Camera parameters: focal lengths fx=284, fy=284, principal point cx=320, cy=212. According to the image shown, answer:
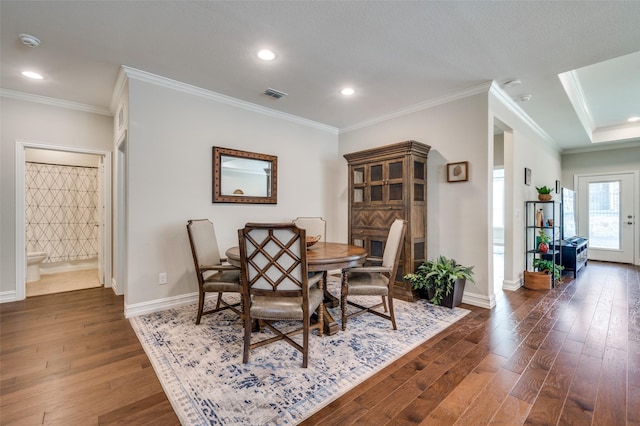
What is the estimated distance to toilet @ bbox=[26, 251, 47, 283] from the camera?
4.22 metres

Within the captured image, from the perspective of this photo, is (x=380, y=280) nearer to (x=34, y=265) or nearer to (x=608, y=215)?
(x=34, y=265)

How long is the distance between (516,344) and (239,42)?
3.50 metres

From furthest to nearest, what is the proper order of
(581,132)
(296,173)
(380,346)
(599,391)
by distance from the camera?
(581,132) → (296,173) → (380,346) → (599,391)

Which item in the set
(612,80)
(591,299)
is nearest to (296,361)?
(591,299)

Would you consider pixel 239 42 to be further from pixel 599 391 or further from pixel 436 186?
pixel 599 391

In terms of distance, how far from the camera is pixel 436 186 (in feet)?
12.3

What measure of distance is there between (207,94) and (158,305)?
2552 mm

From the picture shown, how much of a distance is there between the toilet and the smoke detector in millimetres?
3236

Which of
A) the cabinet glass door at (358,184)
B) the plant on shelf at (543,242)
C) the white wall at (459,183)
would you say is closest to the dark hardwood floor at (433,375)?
the white wall at (459,183)

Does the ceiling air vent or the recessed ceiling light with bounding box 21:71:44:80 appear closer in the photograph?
the recessed ceiling light with bounding box 21:71:44:80

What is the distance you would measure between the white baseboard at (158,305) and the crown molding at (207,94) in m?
2.40

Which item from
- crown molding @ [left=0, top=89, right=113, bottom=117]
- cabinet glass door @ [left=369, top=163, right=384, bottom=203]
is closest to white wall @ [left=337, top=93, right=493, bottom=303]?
cabinet glass door @ [left=369, top=163, right=384, bottom=203]

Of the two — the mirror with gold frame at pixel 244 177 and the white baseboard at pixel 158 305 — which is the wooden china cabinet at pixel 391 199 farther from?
the white baseboard at pixel 158 305

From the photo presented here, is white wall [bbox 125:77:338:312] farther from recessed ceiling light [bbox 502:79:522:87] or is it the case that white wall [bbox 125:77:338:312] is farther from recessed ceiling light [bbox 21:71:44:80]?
recessed ceiling light [bbox 502:79:522:87]
